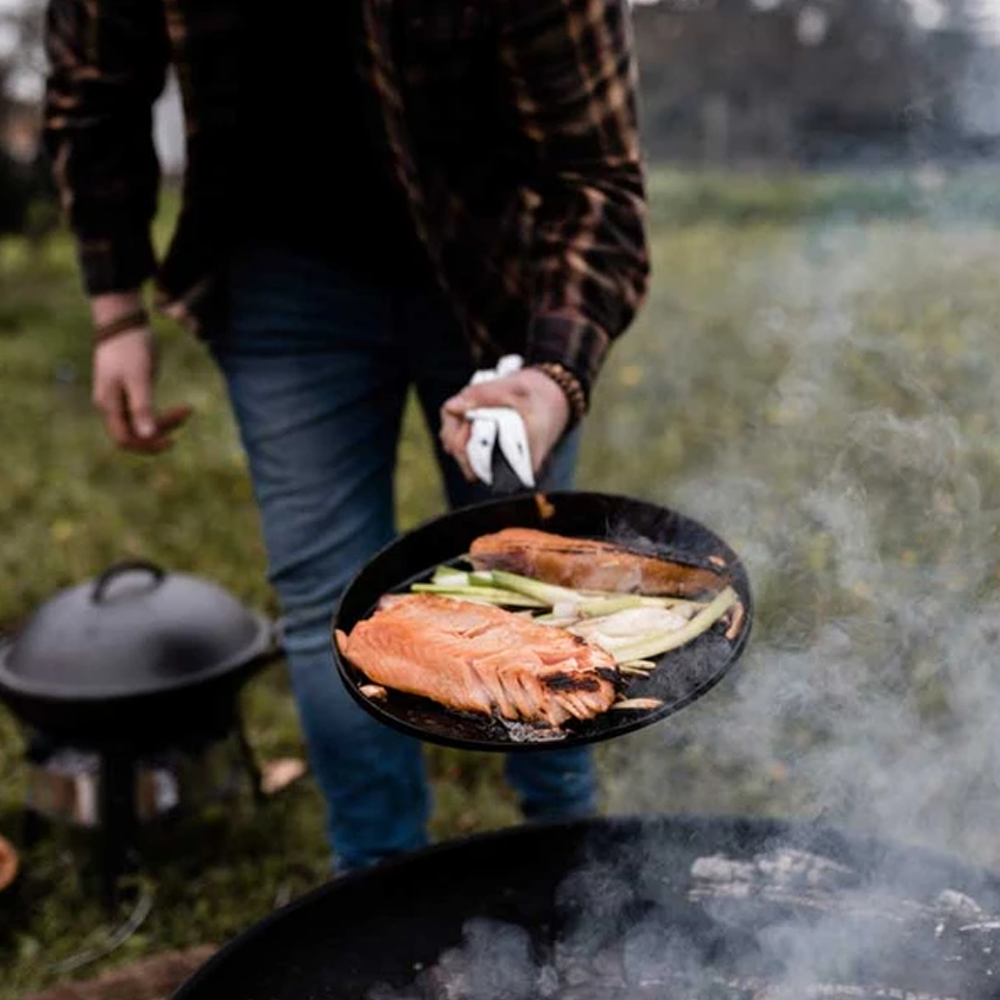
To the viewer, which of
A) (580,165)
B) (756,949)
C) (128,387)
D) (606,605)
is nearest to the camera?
(606,605)

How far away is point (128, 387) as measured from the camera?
2625 millimetres

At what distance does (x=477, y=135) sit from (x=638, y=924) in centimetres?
137

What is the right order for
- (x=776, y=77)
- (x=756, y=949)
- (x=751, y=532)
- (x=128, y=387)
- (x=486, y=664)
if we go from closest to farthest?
(x=486, y=664)
(x=756, y=949)
(x=128, y=387)
(x=751, y=532)
(x=776, y=77)

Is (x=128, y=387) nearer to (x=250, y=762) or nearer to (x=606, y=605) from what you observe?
(x=250, y=762)

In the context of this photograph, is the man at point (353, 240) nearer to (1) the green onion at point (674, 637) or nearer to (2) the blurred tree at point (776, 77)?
(1) the green onion at point (674, 637)

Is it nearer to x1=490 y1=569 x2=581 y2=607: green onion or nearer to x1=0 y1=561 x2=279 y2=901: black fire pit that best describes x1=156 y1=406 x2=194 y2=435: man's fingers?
x1=0 y1=561 x2=279 y2=901: black fire pit

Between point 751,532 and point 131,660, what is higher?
point 751,532

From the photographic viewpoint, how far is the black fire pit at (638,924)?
182 cm

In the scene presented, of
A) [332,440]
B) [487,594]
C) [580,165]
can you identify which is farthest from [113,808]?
[580,165]

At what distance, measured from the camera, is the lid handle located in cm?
304

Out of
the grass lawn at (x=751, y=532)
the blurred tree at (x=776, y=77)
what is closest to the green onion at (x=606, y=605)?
the grass lawn at (x=751, y=532)

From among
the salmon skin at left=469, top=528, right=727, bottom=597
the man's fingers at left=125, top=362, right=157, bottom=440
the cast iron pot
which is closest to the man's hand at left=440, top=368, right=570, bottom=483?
the salmon skin at left=469, top=528, right=727, bottom=597

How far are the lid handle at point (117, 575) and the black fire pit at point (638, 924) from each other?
1.35 m

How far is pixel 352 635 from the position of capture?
172cm
